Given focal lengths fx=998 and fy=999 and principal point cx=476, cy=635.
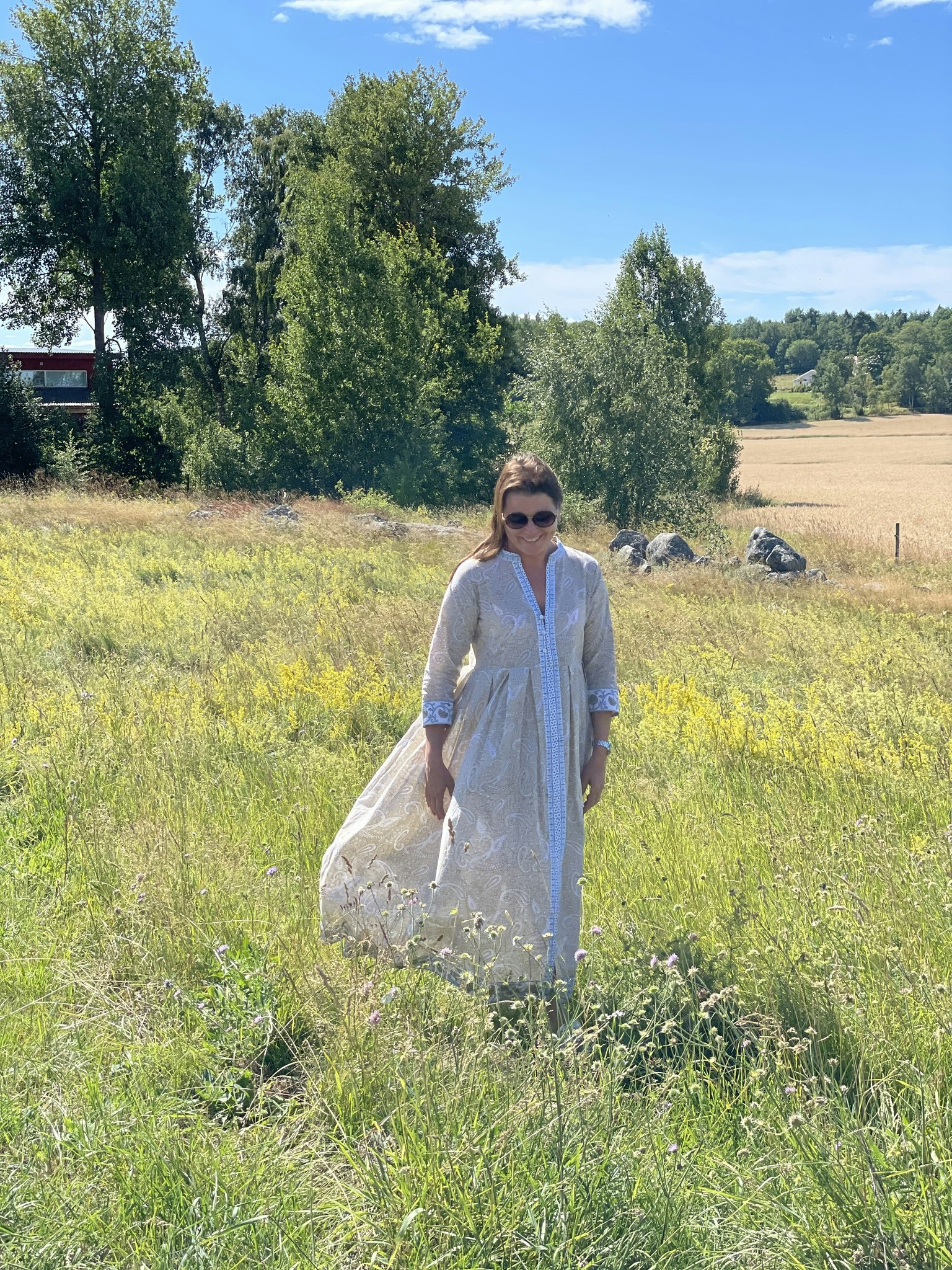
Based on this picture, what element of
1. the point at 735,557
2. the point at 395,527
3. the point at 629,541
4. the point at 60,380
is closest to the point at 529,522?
the point at 395,527

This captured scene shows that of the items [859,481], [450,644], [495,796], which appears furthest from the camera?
[859,481]

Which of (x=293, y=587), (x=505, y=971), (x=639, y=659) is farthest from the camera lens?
(x=293, y=587)

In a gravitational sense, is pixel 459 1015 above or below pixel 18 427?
below

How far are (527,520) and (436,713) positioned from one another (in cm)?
72

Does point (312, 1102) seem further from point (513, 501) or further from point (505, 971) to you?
point (513, 501)

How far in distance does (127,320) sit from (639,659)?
107ft

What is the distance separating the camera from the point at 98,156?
34094mm

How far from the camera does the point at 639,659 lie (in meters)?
8.77

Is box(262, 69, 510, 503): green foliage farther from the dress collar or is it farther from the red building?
the dress collar

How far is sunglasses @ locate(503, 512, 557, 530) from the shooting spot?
10.9ft

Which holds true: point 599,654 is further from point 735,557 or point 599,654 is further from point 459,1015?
point 735,557

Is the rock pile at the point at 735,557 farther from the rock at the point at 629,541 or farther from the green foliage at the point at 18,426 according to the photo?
the green foliage at the point at 18,426

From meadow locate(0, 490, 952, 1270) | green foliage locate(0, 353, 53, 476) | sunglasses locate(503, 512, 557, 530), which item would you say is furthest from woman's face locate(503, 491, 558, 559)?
green foliage locate(0, 353, 53, 476)

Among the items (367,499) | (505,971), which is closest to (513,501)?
(505,971)
